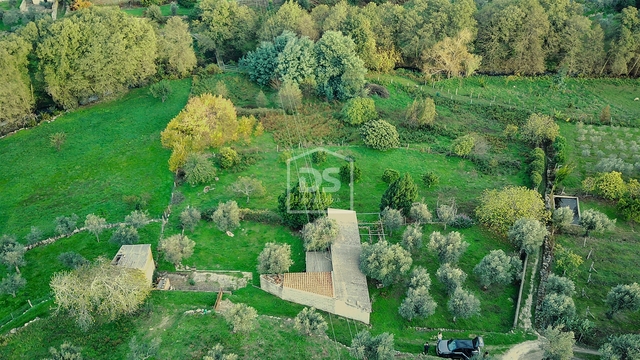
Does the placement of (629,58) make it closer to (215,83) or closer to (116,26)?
(215,83)

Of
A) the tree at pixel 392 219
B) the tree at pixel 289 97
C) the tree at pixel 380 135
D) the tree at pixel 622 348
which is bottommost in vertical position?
the tree at pixel 622 348

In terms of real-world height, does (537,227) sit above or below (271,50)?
below

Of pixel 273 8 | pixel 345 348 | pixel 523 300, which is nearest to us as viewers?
pixel 345 348

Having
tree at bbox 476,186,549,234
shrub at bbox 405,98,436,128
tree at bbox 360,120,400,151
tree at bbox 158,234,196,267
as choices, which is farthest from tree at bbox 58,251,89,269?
shrub at bbox 405,98,436,128

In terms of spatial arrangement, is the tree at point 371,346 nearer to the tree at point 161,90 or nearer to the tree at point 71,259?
the tree at point 71,259

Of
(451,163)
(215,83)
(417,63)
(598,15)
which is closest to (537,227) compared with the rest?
(451,163)

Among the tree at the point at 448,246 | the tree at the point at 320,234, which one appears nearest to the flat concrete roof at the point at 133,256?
the tree at the point at 320,234
